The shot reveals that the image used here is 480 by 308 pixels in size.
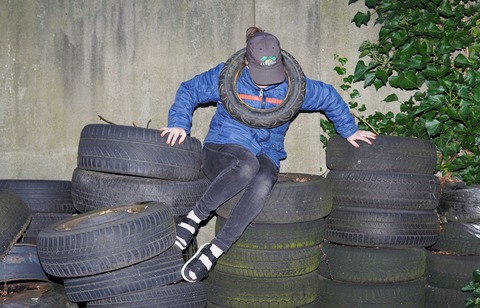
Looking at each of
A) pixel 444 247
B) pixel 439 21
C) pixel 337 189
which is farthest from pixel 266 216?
pixel 439 21

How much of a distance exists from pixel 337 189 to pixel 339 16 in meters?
1.80

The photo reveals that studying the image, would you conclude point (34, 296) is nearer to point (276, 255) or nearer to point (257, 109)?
point (276, 255)

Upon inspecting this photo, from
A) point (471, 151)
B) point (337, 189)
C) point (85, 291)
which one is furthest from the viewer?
point (471, 151)

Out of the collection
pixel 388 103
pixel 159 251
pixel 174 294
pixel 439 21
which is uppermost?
pixel 439 21

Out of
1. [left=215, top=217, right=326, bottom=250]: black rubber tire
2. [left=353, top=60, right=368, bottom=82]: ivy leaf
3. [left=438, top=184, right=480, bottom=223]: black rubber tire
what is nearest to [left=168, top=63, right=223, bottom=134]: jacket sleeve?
[left=215, top=217, right=326, bottom=250]: black rubber tire

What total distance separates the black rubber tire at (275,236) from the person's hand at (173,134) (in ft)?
2.90

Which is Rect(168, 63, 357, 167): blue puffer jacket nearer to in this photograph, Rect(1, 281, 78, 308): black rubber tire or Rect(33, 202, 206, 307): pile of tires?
Rect(33, 202, 206, 307): pile of tires

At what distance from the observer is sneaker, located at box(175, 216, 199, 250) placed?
14.4 feet

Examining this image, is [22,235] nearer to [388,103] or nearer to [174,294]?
[174,294]

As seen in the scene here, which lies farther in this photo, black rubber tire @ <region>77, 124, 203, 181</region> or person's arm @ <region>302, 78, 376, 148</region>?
person's arm @ <region>302, 78, 376, 148</region>

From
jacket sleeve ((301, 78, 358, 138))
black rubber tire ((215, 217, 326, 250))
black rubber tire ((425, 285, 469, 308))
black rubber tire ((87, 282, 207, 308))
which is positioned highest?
jacket sleeve ((301, 78, 358, 138))

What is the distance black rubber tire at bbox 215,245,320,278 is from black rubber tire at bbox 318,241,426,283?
320 millimetres

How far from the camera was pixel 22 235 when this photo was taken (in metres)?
4.85

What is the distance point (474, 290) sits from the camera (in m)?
4.64
